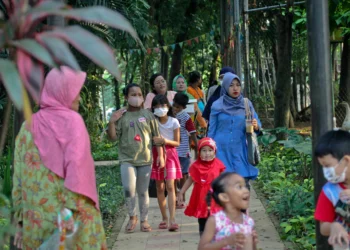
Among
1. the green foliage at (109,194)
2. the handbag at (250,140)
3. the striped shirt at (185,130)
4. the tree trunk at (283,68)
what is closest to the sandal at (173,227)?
the green foliage at (109,194)

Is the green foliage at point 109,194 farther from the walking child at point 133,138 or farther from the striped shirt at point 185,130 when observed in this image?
the striped shirt at point 185,130

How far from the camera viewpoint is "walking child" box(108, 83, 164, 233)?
823cm

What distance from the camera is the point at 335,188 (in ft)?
13.7

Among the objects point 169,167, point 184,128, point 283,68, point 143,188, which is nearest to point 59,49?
point 143,188

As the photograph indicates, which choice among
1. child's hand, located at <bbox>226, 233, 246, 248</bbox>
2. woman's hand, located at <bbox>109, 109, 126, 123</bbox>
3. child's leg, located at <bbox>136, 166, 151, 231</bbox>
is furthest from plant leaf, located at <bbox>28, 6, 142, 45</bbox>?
child's leg, located at <bbox>136, 166, 151, 231</bbox>

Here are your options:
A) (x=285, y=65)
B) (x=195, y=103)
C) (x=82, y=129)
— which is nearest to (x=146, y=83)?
(x=285, y=65)

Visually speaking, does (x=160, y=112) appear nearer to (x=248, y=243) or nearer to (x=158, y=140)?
(x=158, y=140)

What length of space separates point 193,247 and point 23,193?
3086 mm

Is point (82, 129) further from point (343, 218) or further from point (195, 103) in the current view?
point (195, 103)

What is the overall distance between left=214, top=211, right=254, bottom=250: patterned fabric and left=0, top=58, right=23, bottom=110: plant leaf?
2389 millimetres

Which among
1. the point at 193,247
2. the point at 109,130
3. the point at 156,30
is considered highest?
the point at 156,30

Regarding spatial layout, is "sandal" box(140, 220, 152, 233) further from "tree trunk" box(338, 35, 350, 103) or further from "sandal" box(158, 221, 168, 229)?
"tree trunk" box(338, 35, 350, 103)

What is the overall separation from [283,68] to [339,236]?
13407 millimetres

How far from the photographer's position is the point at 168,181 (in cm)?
873
